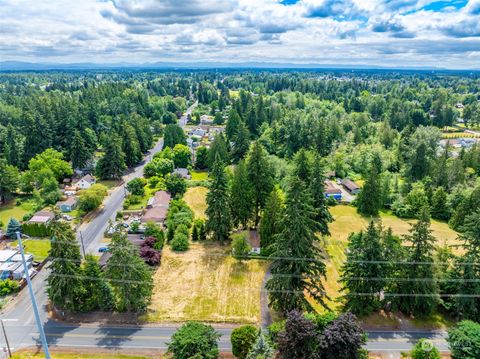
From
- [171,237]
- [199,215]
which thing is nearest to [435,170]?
[199,215]

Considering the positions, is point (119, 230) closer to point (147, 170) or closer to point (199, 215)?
point (199, 215)

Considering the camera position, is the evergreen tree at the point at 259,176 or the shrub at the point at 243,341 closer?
the shrub at the point at 243,341

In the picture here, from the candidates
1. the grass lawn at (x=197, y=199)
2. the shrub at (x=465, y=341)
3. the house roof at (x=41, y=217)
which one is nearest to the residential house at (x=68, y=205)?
the house roof at (x=41, y=217)

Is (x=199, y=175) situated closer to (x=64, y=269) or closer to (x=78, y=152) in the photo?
(x=78, y=152)

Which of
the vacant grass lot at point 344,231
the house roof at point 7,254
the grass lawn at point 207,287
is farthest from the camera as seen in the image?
the vacant grass lot at point 344,231

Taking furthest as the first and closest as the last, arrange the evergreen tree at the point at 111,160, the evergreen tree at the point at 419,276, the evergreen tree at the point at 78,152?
the evergreen tree at the point at 78,152 → the evergreen tree at the point at 111,160 → the evergreen tree at the point at 419,276

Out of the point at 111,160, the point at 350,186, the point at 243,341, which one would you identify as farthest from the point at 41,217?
the point at 350,186

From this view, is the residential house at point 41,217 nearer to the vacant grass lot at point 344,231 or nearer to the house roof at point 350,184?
the vacant grass lot at point 344,231
